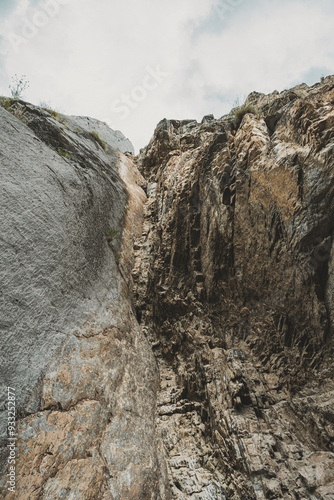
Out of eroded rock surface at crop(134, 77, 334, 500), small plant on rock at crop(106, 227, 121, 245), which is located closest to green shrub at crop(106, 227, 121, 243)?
small plant on rock at crop(106, 227, 121, 245)

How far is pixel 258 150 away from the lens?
7781mm

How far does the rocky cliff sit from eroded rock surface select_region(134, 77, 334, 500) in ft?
0.12

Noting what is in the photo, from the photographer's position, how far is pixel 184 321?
8.45m

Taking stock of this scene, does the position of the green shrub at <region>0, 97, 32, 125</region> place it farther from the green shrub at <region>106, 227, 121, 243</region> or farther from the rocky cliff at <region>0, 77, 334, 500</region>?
the green shrub at <region>106, 227, 121, 243</region>

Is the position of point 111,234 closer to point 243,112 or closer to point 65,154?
point 65,154

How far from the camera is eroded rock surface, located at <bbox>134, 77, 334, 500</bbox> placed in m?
4.94

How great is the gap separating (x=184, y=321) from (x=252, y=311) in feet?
7.94

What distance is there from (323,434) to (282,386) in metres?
1.24

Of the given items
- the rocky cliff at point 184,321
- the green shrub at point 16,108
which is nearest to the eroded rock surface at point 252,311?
the rocky cliff at point 184,321

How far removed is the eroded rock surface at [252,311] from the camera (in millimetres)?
4941

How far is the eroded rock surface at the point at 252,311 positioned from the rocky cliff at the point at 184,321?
0.04 m

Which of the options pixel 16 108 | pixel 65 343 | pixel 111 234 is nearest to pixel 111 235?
pixel 111 234

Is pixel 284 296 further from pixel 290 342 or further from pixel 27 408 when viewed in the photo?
pixel 27 408

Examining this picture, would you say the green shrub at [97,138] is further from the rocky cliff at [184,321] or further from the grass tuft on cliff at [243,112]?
the grass tuft on cliff at [243,112]
